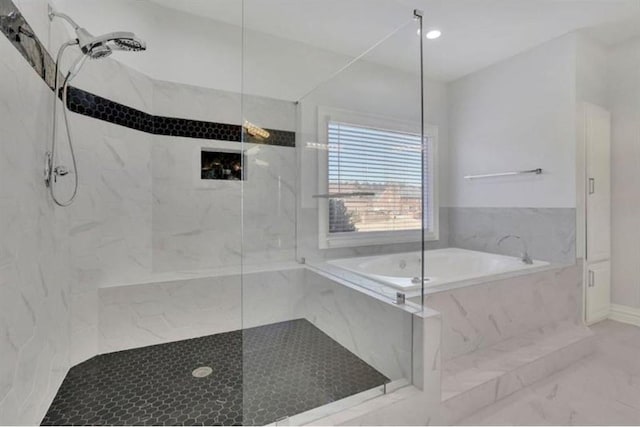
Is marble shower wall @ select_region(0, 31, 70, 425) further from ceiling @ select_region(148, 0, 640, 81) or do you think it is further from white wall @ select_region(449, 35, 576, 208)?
white wall @ select_region(449, 35, 576, 208)

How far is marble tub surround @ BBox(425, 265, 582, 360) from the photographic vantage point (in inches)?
72.8

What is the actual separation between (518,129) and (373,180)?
1.59 m

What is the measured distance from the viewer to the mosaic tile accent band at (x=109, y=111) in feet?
3.92

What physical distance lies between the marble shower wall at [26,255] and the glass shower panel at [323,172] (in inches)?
38.4

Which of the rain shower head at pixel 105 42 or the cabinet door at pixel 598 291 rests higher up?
the rain shower head at pixel 105 42

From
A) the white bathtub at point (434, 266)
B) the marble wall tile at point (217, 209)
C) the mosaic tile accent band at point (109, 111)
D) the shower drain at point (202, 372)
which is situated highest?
the mosaic tile accent band at point (109, 111)

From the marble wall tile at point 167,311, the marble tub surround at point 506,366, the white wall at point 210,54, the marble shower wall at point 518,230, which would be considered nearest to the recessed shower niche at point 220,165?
the white wall at point 210,54

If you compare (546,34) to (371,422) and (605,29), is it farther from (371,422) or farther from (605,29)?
(371,422)

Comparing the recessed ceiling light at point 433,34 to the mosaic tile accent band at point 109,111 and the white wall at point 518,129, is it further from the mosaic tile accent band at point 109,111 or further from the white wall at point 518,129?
the mosaic tile accent band at point 109,111

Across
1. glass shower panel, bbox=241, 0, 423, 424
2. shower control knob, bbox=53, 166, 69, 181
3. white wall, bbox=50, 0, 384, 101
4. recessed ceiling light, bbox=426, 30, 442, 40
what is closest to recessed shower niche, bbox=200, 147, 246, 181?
glass shower panel, bbox=241, 0, 423, 424

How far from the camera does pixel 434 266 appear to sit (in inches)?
117

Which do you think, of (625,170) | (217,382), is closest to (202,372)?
(217,382)

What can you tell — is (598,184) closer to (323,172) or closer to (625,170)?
(625,170)

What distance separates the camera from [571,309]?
8.16ft
